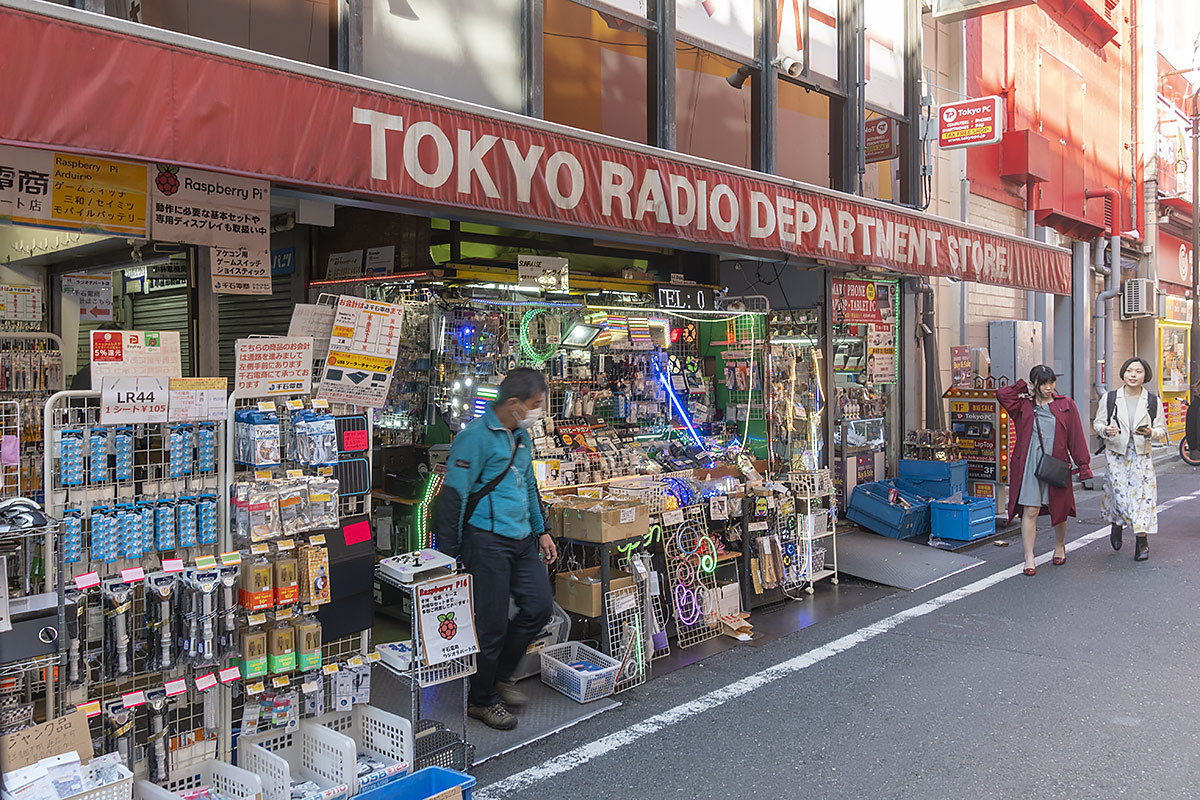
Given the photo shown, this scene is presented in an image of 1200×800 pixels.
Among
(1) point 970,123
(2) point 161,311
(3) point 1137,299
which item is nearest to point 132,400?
(2) point 161,311

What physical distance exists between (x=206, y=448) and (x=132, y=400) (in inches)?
15.8

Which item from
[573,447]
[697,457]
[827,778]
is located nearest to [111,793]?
[827,778]

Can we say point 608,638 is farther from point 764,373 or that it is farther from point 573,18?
point 573,18

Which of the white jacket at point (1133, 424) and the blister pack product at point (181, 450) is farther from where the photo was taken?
the white jacket at point (1133, 424)

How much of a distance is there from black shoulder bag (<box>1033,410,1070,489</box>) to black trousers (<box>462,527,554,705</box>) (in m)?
5.74

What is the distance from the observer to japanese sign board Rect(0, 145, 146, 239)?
14.3 ft

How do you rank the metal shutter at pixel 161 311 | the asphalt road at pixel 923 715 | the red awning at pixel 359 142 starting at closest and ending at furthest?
1. the red awning at pixel 359 142
2. the asphalt road at pixel 923 715
3. the metal shutter at pixel 161 311

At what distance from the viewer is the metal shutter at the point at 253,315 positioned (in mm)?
8695

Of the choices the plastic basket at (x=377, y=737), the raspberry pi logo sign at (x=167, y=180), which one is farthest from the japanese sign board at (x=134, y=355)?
the plastic basket at (x=377, y=737)

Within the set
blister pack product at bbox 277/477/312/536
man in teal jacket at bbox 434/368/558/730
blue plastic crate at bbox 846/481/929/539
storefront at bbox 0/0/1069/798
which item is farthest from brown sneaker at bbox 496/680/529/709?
blue plastic crate at bbox 846/481/929/539

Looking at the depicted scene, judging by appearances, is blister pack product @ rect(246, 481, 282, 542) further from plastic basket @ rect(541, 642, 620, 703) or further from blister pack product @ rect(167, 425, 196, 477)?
plastic basket @ rect(541, 642, 620, 703)

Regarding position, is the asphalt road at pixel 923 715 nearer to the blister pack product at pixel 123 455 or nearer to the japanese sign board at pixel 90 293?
the blister pack product at pixel 123 455

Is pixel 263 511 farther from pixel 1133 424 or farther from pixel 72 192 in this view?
pixel 1133 424

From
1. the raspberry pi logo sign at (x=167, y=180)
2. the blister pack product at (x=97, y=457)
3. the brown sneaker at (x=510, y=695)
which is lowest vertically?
the brown sneaker at (x=510, y=695)
